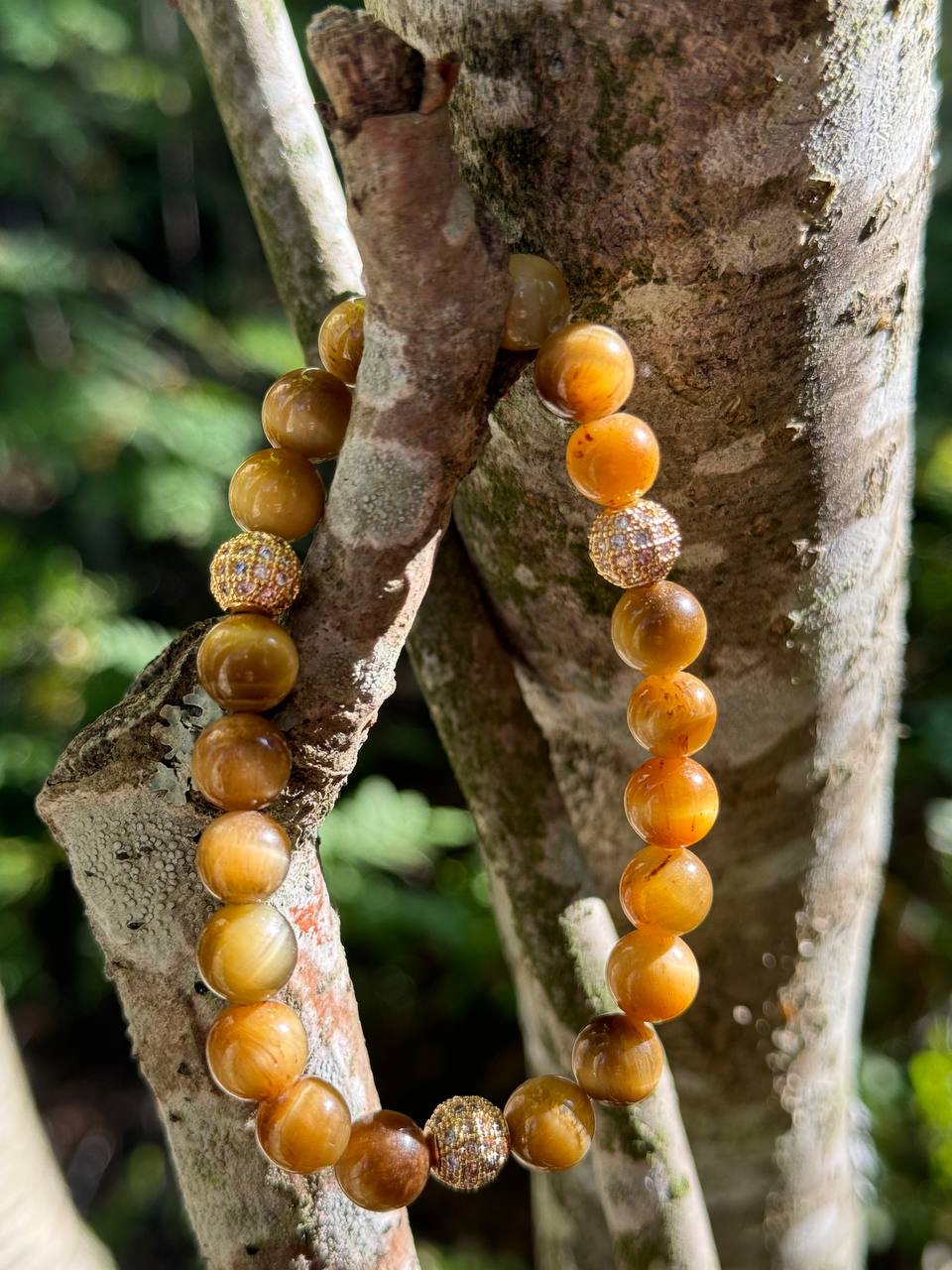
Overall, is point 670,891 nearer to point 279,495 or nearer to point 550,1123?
point 550,1123

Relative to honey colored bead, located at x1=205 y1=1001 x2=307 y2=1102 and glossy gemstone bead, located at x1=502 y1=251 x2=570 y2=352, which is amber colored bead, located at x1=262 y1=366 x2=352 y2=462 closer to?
glossy gemstone bead, located at x1=502 y1=251 x2=570 y2=352

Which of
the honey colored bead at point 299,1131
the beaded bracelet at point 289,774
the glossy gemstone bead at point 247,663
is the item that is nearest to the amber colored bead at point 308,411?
the beaded bracelet at point 289,774

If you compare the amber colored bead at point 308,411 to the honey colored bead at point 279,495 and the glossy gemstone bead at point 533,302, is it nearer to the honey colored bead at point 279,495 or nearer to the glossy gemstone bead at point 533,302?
the honey colored bead at point 279,495

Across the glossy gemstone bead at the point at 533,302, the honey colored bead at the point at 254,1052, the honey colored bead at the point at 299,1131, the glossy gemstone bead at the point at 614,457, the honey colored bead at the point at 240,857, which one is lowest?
the honey colored bead at the point at 299,1131

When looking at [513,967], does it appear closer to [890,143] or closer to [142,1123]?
[890,143]

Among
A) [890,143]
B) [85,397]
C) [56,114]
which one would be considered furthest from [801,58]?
[56,114]

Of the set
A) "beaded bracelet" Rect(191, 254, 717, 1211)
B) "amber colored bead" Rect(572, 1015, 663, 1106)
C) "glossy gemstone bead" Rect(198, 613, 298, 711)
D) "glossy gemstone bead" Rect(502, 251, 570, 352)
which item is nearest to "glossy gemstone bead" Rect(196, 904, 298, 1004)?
"beaded bracelet" Rect(191, 254, 717, 1211)

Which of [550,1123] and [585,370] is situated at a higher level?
[585,370]

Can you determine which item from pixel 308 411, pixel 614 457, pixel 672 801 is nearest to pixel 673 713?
pixel 672 801
